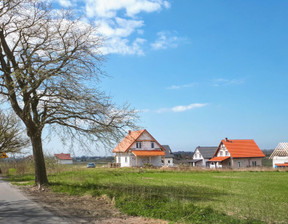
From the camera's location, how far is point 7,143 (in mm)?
46500

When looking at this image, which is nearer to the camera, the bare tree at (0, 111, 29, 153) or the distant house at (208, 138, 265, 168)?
the bare tree at (0, 111, 29, 153)

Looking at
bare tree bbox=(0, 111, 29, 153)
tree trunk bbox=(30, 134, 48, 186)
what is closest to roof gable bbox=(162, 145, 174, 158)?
bare tree bbox=(0, 111, 29, 153)

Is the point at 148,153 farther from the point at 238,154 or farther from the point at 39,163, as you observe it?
the point at 39,163

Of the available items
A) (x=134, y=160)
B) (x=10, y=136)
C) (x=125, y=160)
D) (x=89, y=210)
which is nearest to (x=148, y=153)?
(x=134, y=160)

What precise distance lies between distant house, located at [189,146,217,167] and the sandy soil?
255 feet

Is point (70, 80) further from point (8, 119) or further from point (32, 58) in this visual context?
point (8, 119)

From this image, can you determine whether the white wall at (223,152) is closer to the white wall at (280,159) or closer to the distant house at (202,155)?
the white wall at (280,159)

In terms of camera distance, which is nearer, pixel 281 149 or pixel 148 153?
pixel 148 153

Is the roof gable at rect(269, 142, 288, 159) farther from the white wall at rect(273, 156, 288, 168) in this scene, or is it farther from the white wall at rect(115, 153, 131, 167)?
the white wall at rect(115, 153, 131, 167)

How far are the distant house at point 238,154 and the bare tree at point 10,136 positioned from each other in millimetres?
42143

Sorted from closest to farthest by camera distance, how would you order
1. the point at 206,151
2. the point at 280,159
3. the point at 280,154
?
1. the point at 280,154
2. the point at 280,159
3. the point at 206,151

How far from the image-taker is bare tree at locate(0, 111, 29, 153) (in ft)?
141

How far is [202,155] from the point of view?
293 feet

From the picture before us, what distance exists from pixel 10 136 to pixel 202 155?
57752 mm
